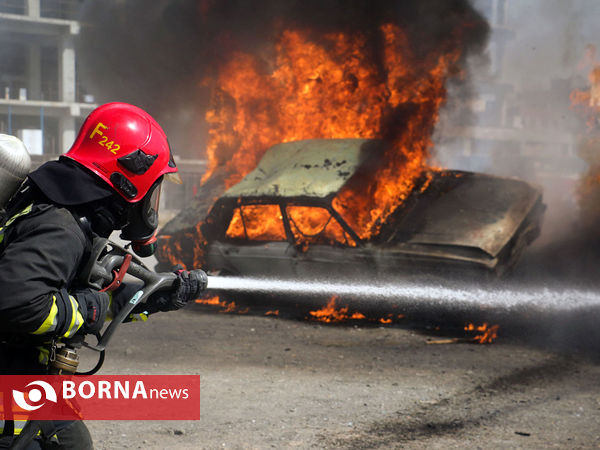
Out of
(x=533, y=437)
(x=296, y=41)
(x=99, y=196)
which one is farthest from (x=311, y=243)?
(x=296, y=41)

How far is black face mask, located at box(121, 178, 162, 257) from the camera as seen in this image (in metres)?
2.21

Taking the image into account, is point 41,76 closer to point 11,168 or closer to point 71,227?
point 11,168

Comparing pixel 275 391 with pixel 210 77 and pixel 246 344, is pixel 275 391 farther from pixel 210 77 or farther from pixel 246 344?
pixel 210 77

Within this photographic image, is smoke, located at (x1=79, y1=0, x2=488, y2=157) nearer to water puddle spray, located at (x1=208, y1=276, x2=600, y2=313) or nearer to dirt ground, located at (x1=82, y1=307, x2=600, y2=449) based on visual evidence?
water puddle spray, located at (x1=208, y1=276, x2=600, y2=313)

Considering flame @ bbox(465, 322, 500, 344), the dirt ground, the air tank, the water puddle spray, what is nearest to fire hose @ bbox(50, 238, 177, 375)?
the air tank

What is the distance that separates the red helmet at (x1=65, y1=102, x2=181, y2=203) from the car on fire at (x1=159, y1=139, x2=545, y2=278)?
4414 mm

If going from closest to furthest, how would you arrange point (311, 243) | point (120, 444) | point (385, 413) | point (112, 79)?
point (120, 444)
point (385, 413)
point (311, 243)
point (112, 79)

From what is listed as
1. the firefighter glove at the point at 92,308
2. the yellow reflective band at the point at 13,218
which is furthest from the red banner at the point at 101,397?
the yellow reflective band at the point at 13,218

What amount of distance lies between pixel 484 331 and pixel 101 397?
3778 mm

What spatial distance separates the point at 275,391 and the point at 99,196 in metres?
2.88

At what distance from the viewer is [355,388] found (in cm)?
461

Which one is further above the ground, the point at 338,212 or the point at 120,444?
the point at 338,212

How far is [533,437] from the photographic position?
3.65 m

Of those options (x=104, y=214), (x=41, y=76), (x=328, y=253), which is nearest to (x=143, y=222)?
(x=104, y=214)
